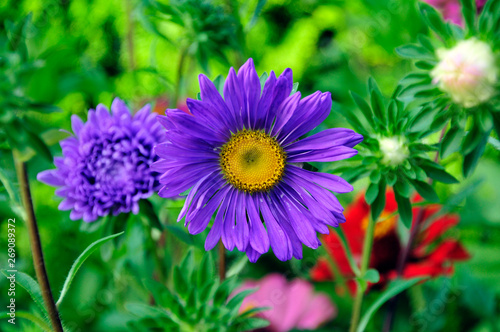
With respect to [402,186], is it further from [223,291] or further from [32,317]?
[32,317]

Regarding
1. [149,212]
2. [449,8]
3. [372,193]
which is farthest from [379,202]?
[449,8]

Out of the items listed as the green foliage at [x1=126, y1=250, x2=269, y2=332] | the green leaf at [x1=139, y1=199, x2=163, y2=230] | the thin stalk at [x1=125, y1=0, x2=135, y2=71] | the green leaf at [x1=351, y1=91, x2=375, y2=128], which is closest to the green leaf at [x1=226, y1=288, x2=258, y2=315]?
the green foliage at [x1=126, y1=250, x2=269, y2=332]

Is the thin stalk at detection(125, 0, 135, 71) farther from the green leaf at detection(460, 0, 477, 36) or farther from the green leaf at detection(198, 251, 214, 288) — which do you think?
the green leaf at detection(460, 0, 477, 36)

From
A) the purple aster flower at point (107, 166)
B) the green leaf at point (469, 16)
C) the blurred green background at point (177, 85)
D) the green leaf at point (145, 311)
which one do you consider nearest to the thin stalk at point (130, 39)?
the blurred green background at point (177, 85)

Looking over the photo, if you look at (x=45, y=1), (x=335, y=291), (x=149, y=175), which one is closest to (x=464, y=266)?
(x=335, y=291)

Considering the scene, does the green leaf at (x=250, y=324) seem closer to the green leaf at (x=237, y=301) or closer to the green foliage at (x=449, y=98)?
the green leaf at (x=237, y=301)
